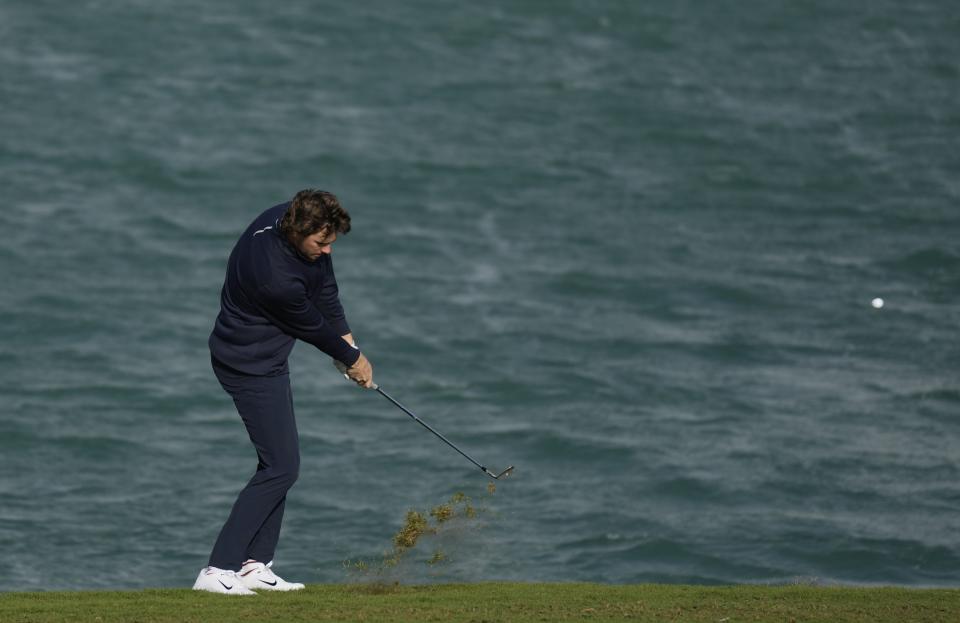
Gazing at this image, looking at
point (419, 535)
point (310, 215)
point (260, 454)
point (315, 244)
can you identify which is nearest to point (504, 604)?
point (419, 535)

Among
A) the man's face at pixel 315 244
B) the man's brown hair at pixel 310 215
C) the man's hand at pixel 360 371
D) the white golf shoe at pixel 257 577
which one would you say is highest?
the man's brown hair at pixel 310 215

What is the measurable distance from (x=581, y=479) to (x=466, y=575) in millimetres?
6516

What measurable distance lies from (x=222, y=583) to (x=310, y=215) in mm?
2065

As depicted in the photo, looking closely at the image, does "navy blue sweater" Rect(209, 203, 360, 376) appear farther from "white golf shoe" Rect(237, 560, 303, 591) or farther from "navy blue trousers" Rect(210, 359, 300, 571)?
"white golf shoe" Rect(237, 560, 303, 591)

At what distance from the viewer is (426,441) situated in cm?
1861

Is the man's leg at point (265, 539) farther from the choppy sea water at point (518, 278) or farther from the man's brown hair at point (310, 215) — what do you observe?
the man's brown hair at point (310, 215)

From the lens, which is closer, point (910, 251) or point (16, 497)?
point (16, 497)

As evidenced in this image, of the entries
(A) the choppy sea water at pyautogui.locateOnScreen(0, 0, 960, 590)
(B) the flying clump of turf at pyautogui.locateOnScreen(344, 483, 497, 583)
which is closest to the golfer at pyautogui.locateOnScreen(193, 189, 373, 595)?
(B) the flying clump of turf at pyautogui.locateOnScreen(344, 483, 497, 583)

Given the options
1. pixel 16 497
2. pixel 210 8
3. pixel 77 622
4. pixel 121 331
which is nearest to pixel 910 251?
pixel 121 331

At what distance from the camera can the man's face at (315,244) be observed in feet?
28.6

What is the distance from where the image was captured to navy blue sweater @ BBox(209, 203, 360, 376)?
8.84 meters

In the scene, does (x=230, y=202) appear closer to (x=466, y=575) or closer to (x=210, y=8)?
(x=210, y=8)

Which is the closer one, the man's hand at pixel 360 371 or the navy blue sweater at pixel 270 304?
the navy blue sweater at pixel 270 304

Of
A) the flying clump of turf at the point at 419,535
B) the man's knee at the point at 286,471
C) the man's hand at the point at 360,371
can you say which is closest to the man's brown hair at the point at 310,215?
the man's hand at the point at 360,371
